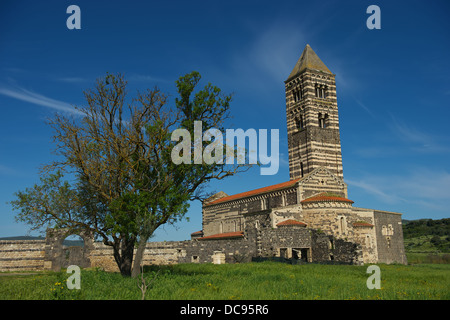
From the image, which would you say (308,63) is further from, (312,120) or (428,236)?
(428,236)

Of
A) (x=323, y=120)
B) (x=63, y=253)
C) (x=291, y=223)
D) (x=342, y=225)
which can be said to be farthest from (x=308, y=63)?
(x=63, y=253)

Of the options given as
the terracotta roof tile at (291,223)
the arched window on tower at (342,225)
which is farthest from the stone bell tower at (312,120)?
the terracotta roof tile at (291,223)

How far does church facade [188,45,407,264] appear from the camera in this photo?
3309 centimetres

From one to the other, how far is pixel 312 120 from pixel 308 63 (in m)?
9.64

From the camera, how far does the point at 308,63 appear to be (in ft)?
167

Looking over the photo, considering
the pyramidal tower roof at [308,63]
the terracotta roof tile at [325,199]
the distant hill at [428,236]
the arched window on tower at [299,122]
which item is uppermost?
the pyramidal tower roof at [308,63]

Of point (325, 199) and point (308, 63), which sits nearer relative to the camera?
point (325, 199)

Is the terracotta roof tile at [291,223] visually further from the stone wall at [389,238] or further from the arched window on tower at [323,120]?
the arched window on tower at [323,120]

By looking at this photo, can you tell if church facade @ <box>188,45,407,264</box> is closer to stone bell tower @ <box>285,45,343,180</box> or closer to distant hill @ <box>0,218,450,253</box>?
stone bell tower @ <box>285,45,343,180</box>

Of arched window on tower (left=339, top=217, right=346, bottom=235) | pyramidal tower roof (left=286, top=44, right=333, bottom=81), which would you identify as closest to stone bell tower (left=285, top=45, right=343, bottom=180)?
pyramidal tower roof (left=286, top=44, right=333, bottom=81)

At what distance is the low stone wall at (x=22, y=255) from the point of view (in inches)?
1247

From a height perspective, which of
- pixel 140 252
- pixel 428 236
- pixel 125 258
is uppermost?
pixel 140 252
